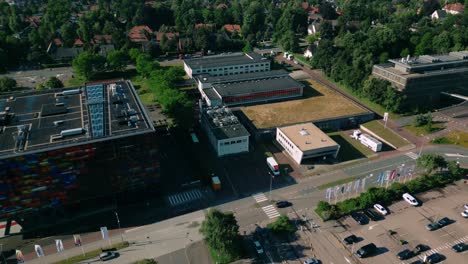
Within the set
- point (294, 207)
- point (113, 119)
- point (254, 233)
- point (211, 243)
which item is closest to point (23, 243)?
point (113, 119)

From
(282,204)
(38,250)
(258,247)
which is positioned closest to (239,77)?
(282,204)

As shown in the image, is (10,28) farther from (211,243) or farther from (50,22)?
(211,243)

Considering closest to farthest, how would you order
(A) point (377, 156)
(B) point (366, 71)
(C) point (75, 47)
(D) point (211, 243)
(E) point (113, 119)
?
(D) point (211, 243) < (E) point (113, 119) < (A) point (377, 156) < (B) point (366, 71) < (C) point (75, 47)

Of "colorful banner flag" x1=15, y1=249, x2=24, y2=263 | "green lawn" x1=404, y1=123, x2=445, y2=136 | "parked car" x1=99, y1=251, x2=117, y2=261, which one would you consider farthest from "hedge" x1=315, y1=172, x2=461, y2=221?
"colorful banner flag" x1=15, y1=249, x2=24, y2=263

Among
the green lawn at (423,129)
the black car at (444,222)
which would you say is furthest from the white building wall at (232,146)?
the green lawn at (423,129)

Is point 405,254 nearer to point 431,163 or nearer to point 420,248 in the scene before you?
point 420,248
